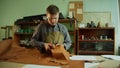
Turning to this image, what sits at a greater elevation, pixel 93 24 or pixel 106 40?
pixel 93 24

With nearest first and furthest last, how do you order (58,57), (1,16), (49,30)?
(58,57)
(49,30)
(1,16)

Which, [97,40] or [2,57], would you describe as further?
[97,40]

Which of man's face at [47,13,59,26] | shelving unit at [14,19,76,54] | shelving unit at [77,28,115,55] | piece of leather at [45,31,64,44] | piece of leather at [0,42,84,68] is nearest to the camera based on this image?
piece of leather at [0,42,84,68]

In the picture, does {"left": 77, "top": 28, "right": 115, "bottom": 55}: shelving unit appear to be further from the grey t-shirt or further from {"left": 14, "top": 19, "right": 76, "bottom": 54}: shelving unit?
the grey t-shirt

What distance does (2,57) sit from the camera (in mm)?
1752

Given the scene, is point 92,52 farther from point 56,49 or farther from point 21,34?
point 56,49

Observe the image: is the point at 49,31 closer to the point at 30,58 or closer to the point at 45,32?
the point at 45,32

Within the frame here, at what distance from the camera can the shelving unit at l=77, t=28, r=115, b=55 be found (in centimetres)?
427

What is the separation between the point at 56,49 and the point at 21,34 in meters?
3.56

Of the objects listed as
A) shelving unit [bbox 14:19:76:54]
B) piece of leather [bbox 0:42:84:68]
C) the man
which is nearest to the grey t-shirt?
the man

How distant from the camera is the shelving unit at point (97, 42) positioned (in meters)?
4.27

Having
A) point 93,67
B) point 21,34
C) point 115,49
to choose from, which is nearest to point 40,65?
point 93,67

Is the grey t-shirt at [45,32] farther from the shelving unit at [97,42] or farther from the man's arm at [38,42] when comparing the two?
the shelving unit at [97,42]

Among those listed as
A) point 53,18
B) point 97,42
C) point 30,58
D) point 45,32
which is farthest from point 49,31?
point 97,42
